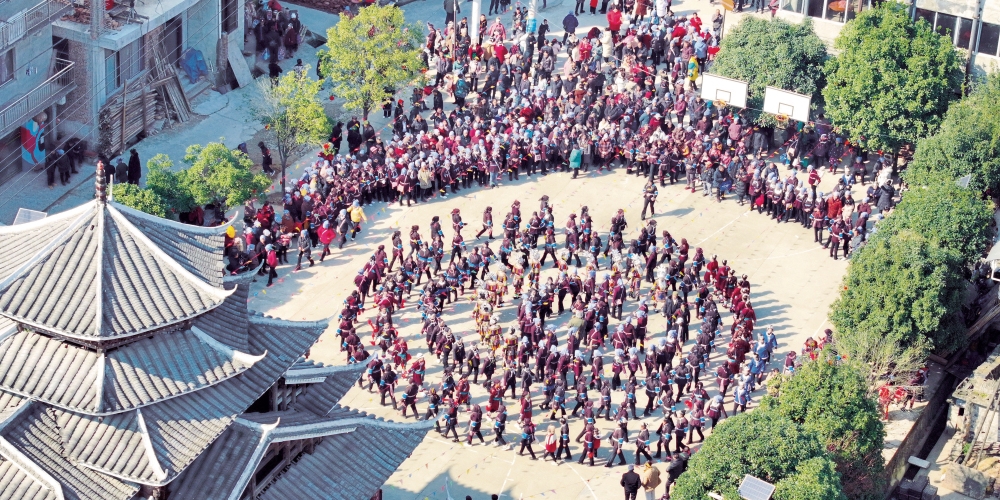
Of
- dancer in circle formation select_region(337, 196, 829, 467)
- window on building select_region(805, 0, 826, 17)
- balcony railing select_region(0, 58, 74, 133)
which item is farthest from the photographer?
window on building select_region(805, 0, 826, 17)

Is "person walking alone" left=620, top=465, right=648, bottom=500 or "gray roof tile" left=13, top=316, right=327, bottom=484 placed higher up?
"gray roof tile" left=13, top=316, right=327, bottom=484

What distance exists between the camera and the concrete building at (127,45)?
5619 cm

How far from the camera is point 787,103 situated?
59.5 metres

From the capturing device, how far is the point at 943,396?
163 feet

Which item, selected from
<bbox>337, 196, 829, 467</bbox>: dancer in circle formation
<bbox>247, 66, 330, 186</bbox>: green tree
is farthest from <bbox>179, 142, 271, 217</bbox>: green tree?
<bbox>337, 196, 829, 467</bbox>: dancer in circle formation

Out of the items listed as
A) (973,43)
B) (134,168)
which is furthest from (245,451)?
(973,43)

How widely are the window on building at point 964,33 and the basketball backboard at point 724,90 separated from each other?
7.93 metres

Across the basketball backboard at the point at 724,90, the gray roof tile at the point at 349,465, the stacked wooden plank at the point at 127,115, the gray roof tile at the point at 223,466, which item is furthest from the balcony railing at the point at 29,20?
the gray roof tile at the point at 223,466

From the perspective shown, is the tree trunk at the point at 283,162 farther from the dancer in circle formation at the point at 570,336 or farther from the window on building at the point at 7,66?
the window on building at the point at 7,66

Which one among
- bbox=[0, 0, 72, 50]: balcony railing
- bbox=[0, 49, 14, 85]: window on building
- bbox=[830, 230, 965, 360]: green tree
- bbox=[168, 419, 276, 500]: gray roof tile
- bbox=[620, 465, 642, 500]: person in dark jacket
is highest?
bbox=[0, 0, 72, 50]: balcony railing

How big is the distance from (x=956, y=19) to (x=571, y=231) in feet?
58.1

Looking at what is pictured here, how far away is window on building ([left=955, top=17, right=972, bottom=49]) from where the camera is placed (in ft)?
196

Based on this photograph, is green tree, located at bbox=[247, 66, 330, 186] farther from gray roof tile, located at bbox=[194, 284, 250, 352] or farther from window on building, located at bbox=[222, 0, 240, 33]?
gray roof tile, located at bbox=[194, 284, 250, 352]

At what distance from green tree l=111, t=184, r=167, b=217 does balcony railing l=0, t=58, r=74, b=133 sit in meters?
5.79
